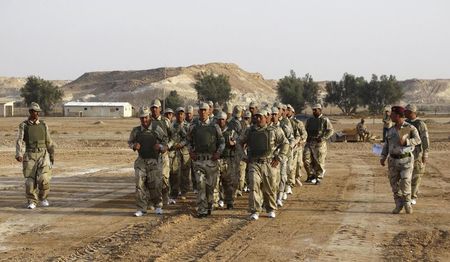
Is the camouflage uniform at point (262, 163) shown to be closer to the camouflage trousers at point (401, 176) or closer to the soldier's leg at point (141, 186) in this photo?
the soldier's leg at point (141, 186)

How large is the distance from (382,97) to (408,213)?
75.8 m

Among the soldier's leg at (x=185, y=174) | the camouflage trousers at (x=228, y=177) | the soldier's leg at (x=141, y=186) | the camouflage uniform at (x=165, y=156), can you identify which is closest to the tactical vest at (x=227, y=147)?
the camouflage trousers at (x=228, y=177)

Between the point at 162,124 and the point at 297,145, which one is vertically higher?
the point at 162,124

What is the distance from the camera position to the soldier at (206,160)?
1206cm

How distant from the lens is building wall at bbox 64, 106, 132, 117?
8781 centimetres

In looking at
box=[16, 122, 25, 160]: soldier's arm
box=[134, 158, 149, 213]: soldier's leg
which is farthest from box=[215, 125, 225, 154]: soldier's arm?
box=[16, 122, 25, 160]: soldier's arm

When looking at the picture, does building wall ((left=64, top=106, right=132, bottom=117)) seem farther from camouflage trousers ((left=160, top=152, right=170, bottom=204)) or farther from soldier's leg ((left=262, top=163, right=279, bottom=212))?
soldier's leg ((left=262, top=163, right=279, bottom=212))

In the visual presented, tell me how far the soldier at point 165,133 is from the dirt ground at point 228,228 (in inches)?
16.1

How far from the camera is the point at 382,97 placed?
85812 millimetres

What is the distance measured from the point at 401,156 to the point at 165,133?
477cm

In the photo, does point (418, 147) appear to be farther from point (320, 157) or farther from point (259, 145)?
point (320, 157)

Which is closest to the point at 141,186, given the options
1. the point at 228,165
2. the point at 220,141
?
the point at 220,141

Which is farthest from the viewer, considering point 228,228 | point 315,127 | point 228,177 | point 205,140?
point 315,127

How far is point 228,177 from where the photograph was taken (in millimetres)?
13219
